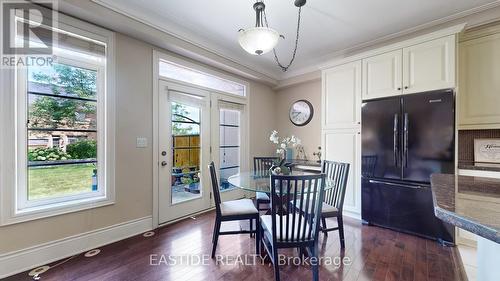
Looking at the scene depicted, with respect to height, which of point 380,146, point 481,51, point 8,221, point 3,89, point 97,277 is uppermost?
point 481,51

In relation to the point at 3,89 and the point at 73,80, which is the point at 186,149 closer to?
the point at 73,80

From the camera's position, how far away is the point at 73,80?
A: 2355 millimetres

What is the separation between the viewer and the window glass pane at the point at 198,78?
3.13 m

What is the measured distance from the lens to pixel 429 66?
257 cm

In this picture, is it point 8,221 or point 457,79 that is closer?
point 8,221

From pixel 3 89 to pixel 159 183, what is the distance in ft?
5.85

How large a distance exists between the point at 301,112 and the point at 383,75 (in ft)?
5.97

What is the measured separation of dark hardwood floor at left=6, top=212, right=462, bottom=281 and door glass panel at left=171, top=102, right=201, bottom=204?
730 millimetres

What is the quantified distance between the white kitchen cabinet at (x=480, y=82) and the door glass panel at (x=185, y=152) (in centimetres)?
355

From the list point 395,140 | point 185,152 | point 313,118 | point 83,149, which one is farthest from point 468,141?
point 83,149

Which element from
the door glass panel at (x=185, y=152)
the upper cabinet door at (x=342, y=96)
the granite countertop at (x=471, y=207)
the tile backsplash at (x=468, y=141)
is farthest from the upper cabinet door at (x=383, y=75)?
the door glass panel at (x=185, y=152)

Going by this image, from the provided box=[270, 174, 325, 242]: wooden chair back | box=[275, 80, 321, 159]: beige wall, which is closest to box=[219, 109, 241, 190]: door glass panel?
box=[275, 80, 321, 159]: beige wall

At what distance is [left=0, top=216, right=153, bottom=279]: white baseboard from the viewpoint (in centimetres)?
192

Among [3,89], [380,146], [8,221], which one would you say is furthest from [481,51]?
[8,221]
